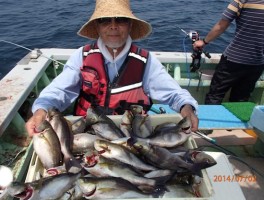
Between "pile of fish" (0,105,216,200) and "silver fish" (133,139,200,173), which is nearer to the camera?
"pile of fish" (0,105,216,200)

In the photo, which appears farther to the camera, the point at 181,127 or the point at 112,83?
the point at 112,83

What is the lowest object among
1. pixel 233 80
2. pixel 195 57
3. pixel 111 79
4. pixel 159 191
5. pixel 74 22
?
pixel 74 22

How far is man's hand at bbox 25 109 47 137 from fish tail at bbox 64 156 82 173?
0.38 meters

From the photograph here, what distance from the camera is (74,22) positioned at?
11383mm

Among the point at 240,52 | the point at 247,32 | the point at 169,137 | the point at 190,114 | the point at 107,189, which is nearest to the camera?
the point at 107,189

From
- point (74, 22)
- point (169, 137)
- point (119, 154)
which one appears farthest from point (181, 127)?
point (74, 22)

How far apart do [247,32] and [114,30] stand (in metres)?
2.27

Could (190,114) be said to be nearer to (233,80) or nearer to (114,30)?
(114,30)

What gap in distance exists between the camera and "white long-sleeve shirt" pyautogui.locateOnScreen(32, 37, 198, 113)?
114 inches

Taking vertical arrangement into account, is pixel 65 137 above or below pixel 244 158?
above

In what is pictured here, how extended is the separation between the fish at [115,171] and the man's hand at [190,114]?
841mm

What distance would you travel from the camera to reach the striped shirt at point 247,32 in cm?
414

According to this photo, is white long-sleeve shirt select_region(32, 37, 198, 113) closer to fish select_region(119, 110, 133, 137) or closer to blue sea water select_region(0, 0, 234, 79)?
fish select_region(119, 110, 133, 137)

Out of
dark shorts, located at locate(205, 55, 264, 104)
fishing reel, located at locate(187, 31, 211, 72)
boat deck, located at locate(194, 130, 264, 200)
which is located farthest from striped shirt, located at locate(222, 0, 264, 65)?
boat deck, located at locate(194, 130, 264, 200)
